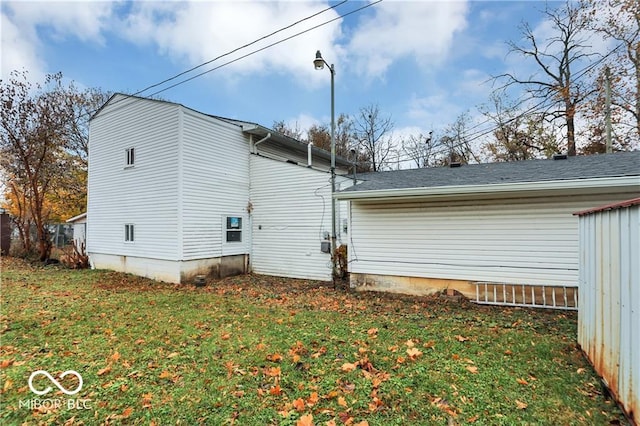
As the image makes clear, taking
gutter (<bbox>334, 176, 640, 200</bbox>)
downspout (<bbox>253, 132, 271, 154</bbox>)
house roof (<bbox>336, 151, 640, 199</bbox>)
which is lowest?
gutter (<bbox>334, 176, 640, 200</bbox>)

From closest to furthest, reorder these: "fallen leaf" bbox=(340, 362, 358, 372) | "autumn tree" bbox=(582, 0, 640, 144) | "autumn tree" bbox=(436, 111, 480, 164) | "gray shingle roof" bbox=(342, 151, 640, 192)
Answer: "fallen leaf" bbox=(340, 362, 358, 372) → "gray shingle roof" bbox=(342, 151, 640, 192) → "autumn tree" bbox=(582, 0, 640, 144) → "autumn tree" bbox=(436, 111, 480, 164)

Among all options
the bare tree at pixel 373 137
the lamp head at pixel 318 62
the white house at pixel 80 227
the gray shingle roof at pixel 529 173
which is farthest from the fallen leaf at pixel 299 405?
the bare tree at pixel 373 137

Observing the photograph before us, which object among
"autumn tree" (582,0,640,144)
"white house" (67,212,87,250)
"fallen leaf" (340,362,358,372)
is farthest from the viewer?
"white house" (67,212,87,250)

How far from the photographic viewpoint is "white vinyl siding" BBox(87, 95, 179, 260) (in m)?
9.24

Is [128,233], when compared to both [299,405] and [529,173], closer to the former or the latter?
[299,405]

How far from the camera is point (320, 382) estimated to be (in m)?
3.15

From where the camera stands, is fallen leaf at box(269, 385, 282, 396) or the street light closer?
fallen leaf at box(269, 385, 282, 396)

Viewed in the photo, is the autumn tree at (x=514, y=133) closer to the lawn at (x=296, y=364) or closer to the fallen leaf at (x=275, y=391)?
the lawn at (x=296, y=364)

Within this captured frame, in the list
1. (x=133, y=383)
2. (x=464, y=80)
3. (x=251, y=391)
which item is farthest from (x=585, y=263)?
(x=464, y=80)

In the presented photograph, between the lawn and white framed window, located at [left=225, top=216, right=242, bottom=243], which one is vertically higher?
white framed window, located at [left=225, top=216, right=242, bottom=243]

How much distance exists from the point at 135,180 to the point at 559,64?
20900mm

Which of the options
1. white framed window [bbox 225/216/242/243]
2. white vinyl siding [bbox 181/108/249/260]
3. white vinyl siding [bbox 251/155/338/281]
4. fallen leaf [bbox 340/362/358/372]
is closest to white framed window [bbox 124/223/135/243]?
white vinyl siding [bbox 181/108/249/260]

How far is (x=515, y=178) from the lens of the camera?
6.26 metres

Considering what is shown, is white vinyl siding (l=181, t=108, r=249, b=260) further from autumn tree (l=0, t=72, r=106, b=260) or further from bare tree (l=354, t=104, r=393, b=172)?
bare tree (l=354, t=104, r=393, b=172)
